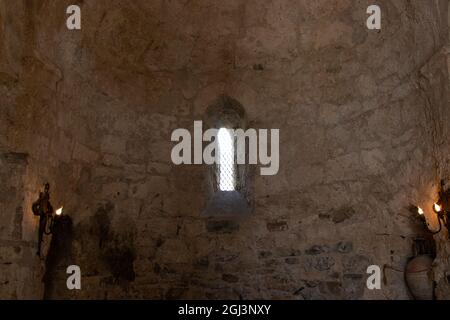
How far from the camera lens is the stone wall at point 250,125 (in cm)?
393

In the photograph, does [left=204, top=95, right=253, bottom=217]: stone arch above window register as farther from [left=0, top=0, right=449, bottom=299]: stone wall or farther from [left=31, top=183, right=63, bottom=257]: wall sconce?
[left=31, top=183, right=63, bottom=257]: wall sconce

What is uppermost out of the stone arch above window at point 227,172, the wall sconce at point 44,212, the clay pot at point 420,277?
the stone arch above window at point 227,172

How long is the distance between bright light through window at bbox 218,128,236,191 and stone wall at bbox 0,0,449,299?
0.80 ft

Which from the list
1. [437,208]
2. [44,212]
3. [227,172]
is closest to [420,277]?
[437,208]

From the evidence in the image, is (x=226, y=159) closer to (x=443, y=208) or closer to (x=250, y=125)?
(x=250, y=125)

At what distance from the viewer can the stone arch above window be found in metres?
4.77

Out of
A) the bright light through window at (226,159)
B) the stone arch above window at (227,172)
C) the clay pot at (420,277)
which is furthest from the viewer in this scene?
the bright light through window at (226,159)

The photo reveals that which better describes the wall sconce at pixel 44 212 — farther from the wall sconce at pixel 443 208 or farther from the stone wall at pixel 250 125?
the wall sconce at pixel 443 208

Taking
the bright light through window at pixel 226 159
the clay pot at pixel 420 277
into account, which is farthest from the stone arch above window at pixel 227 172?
the clay pot at pixel 420 277

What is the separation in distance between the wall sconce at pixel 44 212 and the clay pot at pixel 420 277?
8.73ft

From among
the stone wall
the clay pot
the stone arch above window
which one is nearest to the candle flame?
the stone wall

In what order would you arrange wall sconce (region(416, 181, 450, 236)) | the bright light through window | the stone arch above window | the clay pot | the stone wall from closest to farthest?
wall sconce (region(416, 181, 450, 236))
the clay pot
the stone wall
the stone arch above window
the bright light through window
